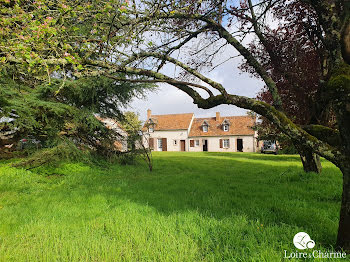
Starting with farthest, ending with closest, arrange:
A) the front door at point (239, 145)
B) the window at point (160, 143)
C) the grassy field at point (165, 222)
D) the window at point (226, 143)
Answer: the window at point (160, 143) < the window at point (226, 143) < the front door at point (239, 145) < the grassy field at point (165, 222)

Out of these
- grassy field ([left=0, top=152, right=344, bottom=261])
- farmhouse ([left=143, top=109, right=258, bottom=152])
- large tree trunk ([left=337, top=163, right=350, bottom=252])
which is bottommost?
grassy field ([left=0, top=152, right=344, bottom=261])

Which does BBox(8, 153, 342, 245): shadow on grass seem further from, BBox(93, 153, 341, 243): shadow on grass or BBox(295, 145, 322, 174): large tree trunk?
BBox(295, 145, 322, 174): large tree trunk

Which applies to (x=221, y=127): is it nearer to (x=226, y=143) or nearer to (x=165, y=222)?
(x=226, y=143)

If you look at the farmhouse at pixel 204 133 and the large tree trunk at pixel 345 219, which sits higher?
the farmhouse at pixel 204 133

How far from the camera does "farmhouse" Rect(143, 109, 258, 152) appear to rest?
35438 millimetres

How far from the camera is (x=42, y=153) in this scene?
8.95 metres

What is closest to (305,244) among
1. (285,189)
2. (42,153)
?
(285,189)

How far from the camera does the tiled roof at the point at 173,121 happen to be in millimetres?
39750

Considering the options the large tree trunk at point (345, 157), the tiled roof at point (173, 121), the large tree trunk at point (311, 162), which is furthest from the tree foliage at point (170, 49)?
the tiled roof at point (173, 121)

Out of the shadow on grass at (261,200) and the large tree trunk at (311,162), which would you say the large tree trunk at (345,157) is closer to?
the shadow on grass at (261,200)

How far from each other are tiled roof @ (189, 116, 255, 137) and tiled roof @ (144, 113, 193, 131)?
1.59m

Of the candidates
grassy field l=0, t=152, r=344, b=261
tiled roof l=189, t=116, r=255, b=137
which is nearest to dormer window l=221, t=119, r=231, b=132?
tiled roof l=189, t=116, r=255, b=137

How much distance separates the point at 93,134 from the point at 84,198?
22.5ft

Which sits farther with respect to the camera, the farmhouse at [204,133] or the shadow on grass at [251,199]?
the farmhouse at [204,133]
